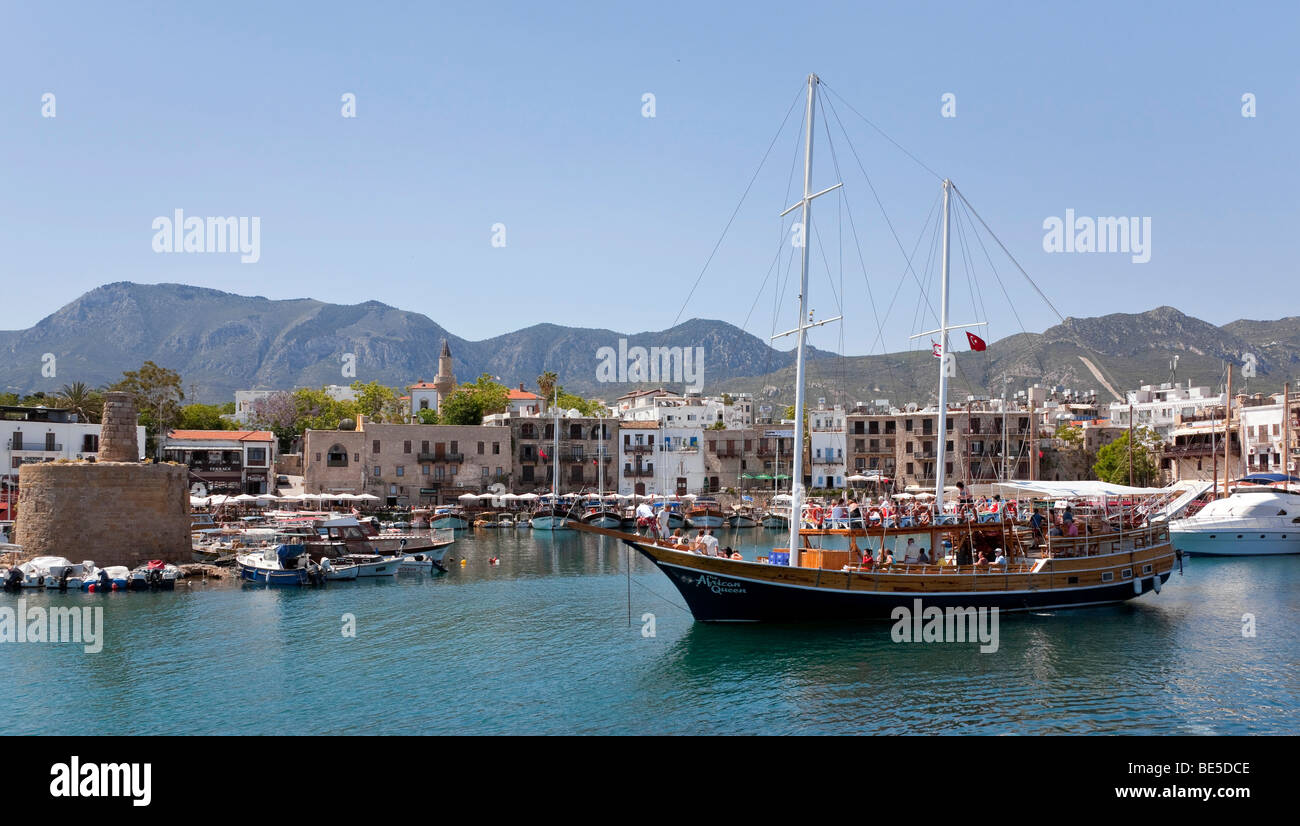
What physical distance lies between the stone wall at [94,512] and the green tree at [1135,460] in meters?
67.2

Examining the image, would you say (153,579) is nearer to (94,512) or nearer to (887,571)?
(94,512)

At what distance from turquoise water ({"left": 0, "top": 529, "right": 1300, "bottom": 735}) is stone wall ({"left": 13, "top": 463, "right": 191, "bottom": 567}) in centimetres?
386

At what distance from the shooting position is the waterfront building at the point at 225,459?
74188mm

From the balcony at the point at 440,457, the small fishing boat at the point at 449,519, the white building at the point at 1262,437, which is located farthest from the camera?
the balcony at the point at 440,457

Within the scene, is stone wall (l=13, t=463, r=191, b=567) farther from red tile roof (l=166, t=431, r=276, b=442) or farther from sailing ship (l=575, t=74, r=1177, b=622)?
red tile roof (l=166, t=431, r=276, b=442)

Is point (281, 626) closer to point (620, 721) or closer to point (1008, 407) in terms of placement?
point (620, 721)

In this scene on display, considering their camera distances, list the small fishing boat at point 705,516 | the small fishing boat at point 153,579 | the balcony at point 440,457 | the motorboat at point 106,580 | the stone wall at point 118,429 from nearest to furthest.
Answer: the motorboat at point 106,580 → the small fishing boat at point 153,579 → the stone wall at point 118,429 → the small fishing boat at point 705,516 → the balcony at point 440,457

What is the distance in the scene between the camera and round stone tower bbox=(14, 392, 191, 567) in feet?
121

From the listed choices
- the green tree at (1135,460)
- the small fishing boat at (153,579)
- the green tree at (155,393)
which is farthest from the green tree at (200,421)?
the green tree at (1135,460)

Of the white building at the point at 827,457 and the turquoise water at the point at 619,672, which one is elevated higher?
the white building at the point at 827,457

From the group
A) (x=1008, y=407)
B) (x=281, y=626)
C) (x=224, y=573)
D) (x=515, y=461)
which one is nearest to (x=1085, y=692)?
(x=281, y=626)

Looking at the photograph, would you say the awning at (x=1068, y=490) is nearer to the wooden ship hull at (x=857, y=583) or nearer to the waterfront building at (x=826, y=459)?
the wooden ship hull at (x=857, y=583)
